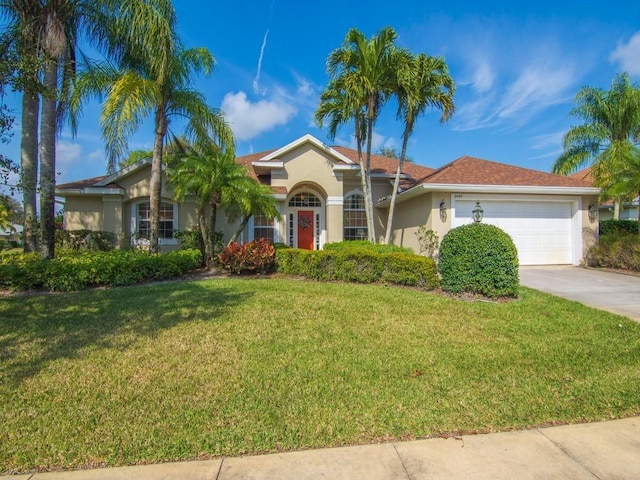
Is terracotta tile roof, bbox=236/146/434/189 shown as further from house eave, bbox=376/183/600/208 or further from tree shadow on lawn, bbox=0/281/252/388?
tree shadow on lawn, bbox=0/281/252/388

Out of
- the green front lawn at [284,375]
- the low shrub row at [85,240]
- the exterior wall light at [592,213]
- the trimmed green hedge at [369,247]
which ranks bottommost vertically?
the green front lawn at [284,375]

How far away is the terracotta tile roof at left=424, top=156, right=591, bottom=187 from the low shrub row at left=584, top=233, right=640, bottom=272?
2.33 metres

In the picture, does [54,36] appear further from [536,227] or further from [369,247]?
[536,227]

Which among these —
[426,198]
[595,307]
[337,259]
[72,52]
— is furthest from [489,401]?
[72,52]

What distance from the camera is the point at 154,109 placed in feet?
37.0

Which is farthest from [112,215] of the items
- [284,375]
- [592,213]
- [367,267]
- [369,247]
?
[592,213]

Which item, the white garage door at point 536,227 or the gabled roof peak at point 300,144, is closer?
the white garage door at point 536,227

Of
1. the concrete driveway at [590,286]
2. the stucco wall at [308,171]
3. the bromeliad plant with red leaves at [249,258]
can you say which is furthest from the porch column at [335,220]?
the concrete driveway at [590,286]

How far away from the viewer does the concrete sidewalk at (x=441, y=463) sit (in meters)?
2.48

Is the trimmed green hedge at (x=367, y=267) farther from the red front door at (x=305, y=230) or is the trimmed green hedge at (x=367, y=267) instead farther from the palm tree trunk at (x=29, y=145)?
the palm tree trunk at (x=29, y=145)

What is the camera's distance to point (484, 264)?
25.3ft

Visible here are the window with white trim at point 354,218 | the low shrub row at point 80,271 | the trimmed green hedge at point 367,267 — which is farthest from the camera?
the window with white trim at point 354,218

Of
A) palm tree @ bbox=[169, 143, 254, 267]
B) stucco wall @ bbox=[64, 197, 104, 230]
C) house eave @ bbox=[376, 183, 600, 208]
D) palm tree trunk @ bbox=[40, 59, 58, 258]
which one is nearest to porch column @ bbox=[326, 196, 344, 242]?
house eave @ bbox=[376, 183, 600, 208]

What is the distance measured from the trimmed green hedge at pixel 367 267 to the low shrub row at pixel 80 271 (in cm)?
392
